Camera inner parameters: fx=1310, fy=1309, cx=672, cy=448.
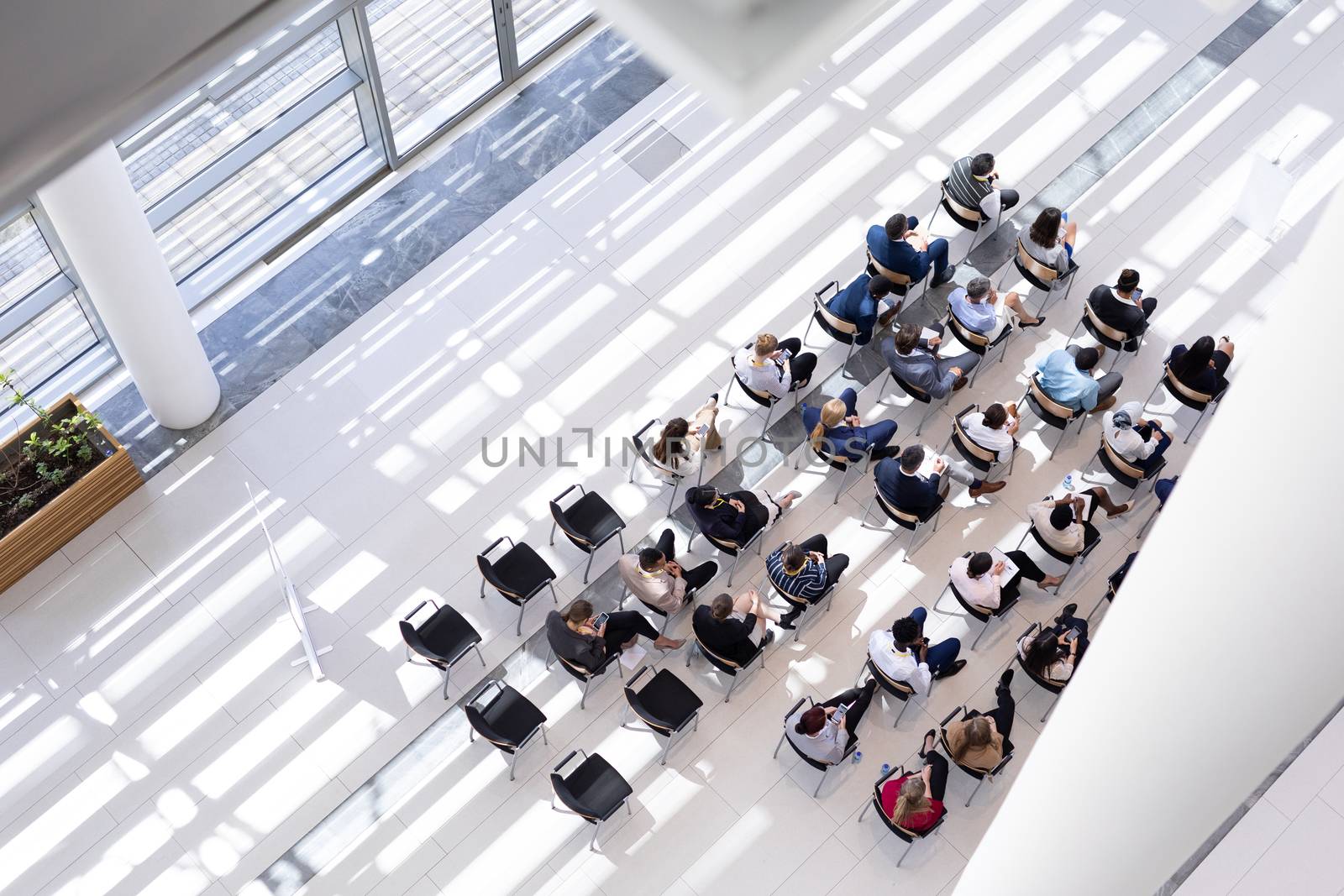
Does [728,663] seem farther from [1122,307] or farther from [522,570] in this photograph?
[1122,307]

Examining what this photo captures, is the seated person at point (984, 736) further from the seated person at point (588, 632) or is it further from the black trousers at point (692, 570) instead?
the seated person at point (588, 632)

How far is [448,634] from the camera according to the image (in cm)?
811

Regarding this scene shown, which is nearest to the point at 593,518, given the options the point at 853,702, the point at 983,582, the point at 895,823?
the point at 853,702

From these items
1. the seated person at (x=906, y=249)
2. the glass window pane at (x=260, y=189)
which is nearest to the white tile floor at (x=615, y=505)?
the seated person at (x=906, y=249)

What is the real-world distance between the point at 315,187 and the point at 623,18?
9536mm

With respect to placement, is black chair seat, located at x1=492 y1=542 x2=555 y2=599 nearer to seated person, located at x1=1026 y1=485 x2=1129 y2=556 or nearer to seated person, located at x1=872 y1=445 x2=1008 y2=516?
seated person, located at x1=872 y1=445 x2=1008 y2=516

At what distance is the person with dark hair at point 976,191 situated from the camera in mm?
9469

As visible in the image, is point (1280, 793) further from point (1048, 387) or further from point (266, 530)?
point (266, 530)

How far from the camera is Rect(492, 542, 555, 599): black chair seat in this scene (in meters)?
8.23

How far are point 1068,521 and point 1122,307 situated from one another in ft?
5.75

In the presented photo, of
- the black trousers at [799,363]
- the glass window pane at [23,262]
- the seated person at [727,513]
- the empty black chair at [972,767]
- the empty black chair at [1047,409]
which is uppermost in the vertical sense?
the glass window pane at [23,262]

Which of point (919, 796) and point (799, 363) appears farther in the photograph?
point (799, 363)

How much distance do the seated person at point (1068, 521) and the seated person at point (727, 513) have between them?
175 centimetres

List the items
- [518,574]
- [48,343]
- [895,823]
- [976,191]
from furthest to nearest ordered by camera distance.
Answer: [976,191], [48,343], [518,574], [895,823]
